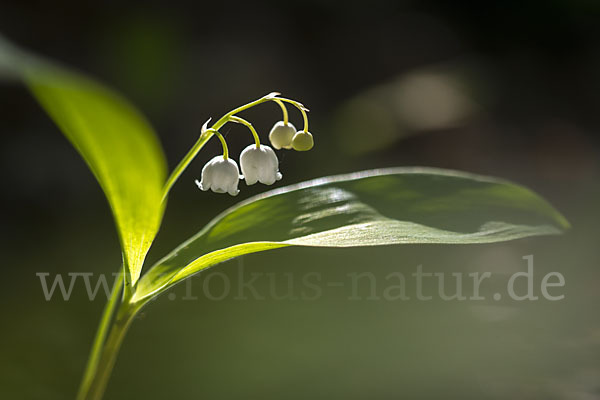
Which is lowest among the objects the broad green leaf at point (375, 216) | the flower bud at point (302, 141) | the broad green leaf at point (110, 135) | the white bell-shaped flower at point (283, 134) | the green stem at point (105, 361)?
the green stem at point (105, 361)

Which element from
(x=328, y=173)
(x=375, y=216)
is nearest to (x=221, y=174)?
(x=375, y=216)

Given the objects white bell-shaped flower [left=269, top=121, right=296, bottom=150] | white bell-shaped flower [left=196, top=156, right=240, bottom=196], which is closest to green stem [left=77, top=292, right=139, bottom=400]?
white bell-shaped flower [left=196, top=156, right=240, bottom=196]

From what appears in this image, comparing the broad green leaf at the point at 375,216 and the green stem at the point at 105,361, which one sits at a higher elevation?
the broad green leaf at the point at 375,216

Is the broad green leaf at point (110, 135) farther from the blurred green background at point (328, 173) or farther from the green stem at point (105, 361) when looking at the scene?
the blurred green background at point (328, 173)

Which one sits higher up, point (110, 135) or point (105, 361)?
point (110, 135)

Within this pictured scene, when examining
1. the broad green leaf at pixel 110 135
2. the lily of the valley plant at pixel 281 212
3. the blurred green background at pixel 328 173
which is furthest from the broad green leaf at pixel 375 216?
the blurred green background at pixel 328 173

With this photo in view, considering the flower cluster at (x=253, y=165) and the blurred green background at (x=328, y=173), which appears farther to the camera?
the blurred green background at (x=328, y=173)

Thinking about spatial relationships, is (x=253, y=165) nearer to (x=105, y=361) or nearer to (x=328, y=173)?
(x=105, y=361)
